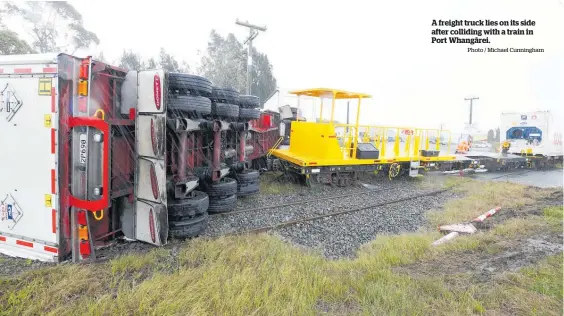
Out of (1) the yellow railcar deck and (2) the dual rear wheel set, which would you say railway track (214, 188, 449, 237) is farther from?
(1) the yellow railcar deck

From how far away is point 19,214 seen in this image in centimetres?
355

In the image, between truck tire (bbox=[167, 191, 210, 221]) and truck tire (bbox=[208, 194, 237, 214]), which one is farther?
truck tire (bbox=[208, 194, 237, 214])

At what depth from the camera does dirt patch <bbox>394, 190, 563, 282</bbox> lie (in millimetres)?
3699

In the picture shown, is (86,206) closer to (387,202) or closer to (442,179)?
(387,202)

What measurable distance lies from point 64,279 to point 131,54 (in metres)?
42.7

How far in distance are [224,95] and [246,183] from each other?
217 cm

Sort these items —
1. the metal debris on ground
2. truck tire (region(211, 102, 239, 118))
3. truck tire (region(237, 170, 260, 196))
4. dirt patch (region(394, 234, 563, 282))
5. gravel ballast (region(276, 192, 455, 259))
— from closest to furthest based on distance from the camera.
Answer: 1. dirt patch (region(394, 234, 563, 282))
2. gravel ballast (region(276, 192, 455, 259))
3. the metal debris on ground
4. truck tire (region(211, 102, 239, 118))
5. truck tire (region(237, 170, 260, 196))

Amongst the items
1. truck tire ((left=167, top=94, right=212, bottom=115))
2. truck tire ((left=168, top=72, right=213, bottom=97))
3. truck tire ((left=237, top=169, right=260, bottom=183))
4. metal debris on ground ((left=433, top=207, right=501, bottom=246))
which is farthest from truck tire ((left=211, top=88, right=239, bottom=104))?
metal debris on ground ((left=433, top=207, right=501, bottom=246))

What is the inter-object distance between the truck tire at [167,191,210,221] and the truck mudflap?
478 millimetres

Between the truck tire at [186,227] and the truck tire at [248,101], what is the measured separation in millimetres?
2887

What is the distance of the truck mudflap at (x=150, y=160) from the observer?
3.74 metres

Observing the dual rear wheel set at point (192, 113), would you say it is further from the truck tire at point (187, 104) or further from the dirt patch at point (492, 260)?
the dirt patch at point (492, 260)

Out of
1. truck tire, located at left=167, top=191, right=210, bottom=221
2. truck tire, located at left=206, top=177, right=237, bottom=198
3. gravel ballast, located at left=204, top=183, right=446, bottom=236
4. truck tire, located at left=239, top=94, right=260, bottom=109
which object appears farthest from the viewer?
truck tire, located at left=239, top=94, right=260, bottom=109

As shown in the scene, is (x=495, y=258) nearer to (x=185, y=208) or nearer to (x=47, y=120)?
(x=185, y=208)
